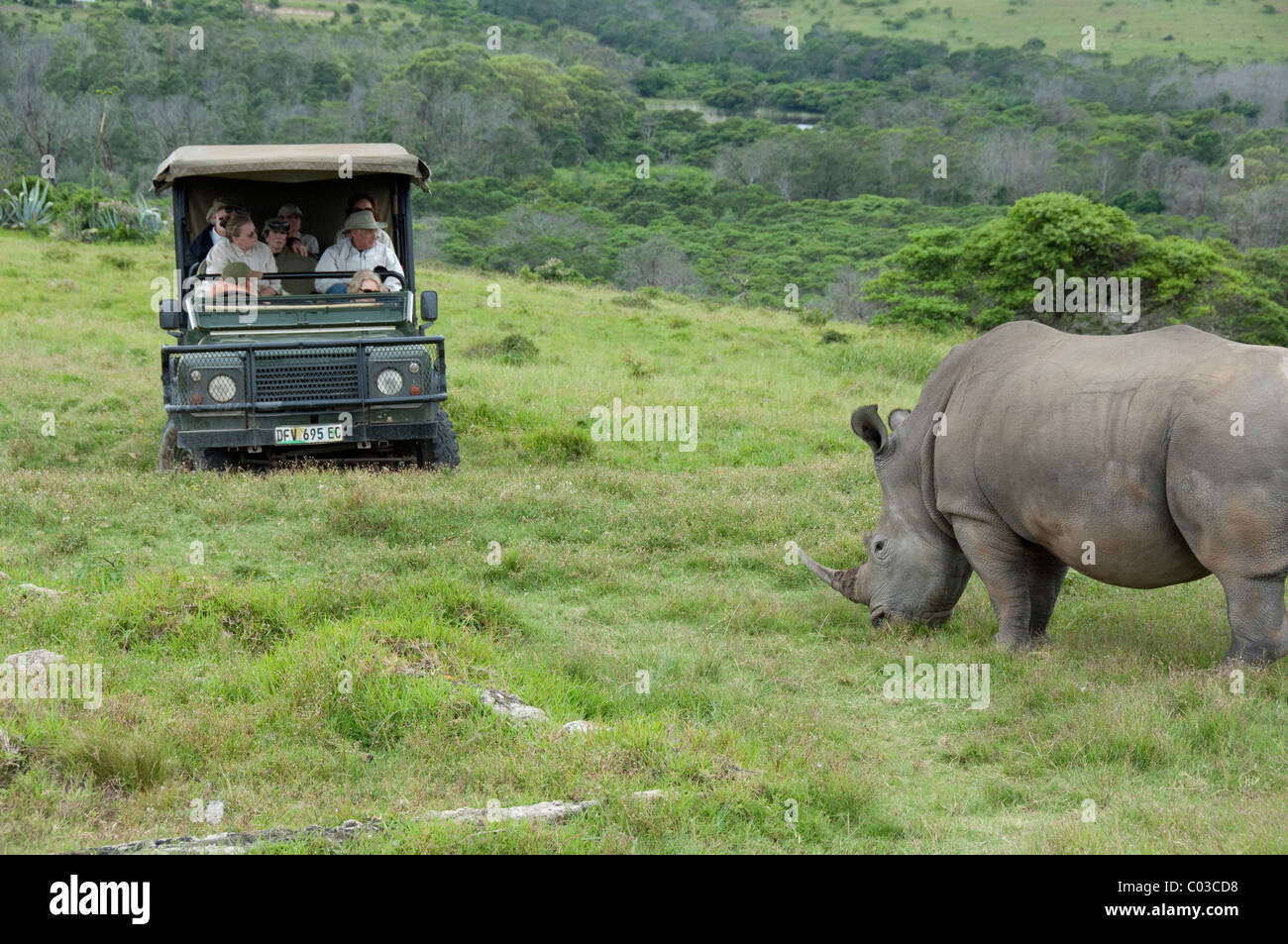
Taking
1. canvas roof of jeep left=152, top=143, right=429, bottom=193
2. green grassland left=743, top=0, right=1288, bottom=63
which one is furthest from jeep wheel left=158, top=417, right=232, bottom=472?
green grassland left=743, top=0, right=1288, bottom=63

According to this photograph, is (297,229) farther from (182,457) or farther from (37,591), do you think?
(37,591)

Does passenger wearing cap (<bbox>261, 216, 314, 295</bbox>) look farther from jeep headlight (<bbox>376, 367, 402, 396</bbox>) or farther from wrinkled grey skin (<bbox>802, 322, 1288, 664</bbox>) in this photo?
wrinkled grey skin (<bbox>802, 322, 1288, 664</bbox>)

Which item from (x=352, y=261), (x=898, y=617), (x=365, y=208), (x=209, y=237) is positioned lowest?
(x=898, y=617)

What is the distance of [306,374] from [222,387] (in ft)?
2.14

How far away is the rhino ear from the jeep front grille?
4554mm

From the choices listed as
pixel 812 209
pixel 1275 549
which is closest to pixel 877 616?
pixel 1275 549

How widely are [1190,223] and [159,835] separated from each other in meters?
66.7

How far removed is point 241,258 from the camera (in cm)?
1203

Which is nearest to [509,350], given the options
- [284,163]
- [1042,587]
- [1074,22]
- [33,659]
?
[284,163]

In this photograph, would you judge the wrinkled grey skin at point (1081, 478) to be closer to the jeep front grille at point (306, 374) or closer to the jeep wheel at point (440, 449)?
the jeep wheel at point (440, 449)

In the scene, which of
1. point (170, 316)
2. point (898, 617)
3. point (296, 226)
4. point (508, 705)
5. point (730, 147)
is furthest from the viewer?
point (730, 147)

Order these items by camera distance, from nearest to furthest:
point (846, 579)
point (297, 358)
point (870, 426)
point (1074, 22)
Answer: point (870, 426), point (846, 579), point (297, 358), point (1074, 22)

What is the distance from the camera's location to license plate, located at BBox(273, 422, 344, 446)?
35.7 ft

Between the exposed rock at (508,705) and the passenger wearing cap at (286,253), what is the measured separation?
7193 mm
